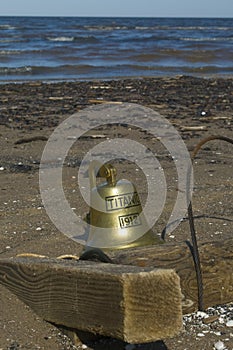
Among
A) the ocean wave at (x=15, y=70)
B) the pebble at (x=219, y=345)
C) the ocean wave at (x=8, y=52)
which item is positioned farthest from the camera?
the ocean wave at (x=8, y=52)

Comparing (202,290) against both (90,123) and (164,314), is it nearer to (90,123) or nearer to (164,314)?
(164,314)

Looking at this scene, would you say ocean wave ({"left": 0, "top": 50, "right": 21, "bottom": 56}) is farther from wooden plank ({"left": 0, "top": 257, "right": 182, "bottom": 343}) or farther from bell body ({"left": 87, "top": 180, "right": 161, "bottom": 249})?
wooden plank ({"left": 0, "top": 257, "right": 182, "bottom": 343})

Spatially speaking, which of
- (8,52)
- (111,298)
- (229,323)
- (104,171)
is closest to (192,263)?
(229,323)

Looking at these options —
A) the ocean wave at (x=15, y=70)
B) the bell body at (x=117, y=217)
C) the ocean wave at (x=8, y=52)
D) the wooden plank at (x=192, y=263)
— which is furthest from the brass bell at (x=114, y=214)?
the ocean wave at (x=8, y=52)

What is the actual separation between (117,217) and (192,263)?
1.33 feet

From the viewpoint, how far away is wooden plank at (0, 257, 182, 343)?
2480 millimetres

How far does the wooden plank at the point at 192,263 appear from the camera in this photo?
312cm

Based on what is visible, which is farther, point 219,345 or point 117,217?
point 117,217

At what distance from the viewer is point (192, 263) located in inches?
125

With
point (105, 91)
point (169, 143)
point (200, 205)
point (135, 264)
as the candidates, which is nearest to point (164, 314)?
point (135, 264)

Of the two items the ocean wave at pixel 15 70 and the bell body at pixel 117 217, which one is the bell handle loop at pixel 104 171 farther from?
the ocean wave at pixel 15 70

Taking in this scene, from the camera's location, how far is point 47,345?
9.68 feet

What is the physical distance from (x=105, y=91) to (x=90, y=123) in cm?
384

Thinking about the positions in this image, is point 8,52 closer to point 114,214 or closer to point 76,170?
point 76,170
